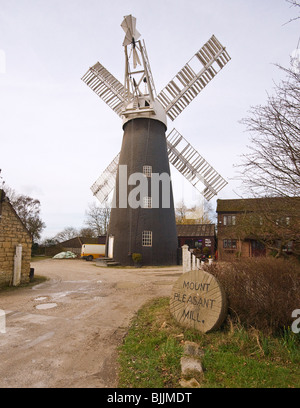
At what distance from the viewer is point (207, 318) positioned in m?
4.93

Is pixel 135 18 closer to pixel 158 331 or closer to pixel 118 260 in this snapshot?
pixel 118 260

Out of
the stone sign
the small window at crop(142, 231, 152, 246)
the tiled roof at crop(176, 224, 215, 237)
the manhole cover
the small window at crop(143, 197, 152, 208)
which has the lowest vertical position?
the manhole cover

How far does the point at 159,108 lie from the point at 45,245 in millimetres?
30798

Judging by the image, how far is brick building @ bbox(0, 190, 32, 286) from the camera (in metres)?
9.97

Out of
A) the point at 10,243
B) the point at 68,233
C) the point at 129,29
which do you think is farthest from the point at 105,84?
the point at 68,233

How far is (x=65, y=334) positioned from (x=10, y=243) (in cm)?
655

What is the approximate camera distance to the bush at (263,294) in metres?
4.48

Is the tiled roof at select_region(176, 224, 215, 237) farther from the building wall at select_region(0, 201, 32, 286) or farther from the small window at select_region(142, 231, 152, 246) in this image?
the building wall at select_region(0, 201, 32, 286)

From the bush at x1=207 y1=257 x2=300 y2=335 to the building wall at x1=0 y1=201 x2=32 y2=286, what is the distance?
854cm

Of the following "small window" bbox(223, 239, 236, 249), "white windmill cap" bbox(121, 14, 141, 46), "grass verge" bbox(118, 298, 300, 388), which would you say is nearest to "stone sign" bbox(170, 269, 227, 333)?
"grass verge" bbox(118, 298, 300, 388)

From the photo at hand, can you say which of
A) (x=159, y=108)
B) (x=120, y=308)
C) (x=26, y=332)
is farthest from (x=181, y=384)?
(x=159, y=108)

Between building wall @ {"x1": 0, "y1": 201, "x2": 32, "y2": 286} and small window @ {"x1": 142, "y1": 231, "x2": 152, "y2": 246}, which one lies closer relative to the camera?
building wall @ {"x1": 0, "y1": 201, "x2": 32, "y2": 286}

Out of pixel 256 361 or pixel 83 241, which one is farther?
pixel 83 241

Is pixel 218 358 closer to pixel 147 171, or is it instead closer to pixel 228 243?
pixel 147 171
